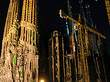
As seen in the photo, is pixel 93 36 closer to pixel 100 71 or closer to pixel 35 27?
pixel 100 71

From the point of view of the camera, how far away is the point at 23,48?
14.0m

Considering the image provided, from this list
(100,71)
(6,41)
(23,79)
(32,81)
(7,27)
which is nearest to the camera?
(23,79)

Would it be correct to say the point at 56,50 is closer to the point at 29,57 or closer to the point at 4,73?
the point at 29,57

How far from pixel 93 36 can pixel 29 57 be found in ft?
36.3

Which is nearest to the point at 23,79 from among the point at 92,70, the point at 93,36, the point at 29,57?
the point at 29,57

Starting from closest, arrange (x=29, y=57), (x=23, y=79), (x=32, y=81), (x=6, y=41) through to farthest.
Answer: (x=23, y=79), (x=32, y=81), (x=29, y=57), (x=6, y=41)

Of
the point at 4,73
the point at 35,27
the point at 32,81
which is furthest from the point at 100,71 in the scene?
the point at 4,73

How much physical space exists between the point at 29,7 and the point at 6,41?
17.3 ft

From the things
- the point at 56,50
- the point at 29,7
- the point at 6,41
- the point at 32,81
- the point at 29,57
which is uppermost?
the point at 29,7

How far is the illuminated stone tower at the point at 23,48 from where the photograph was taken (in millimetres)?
12133

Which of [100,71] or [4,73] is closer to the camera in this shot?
[4,73]

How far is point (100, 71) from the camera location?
53.7 feet

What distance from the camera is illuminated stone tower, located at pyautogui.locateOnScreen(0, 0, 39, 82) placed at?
12.1 m

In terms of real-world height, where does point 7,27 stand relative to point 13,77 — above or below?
above
